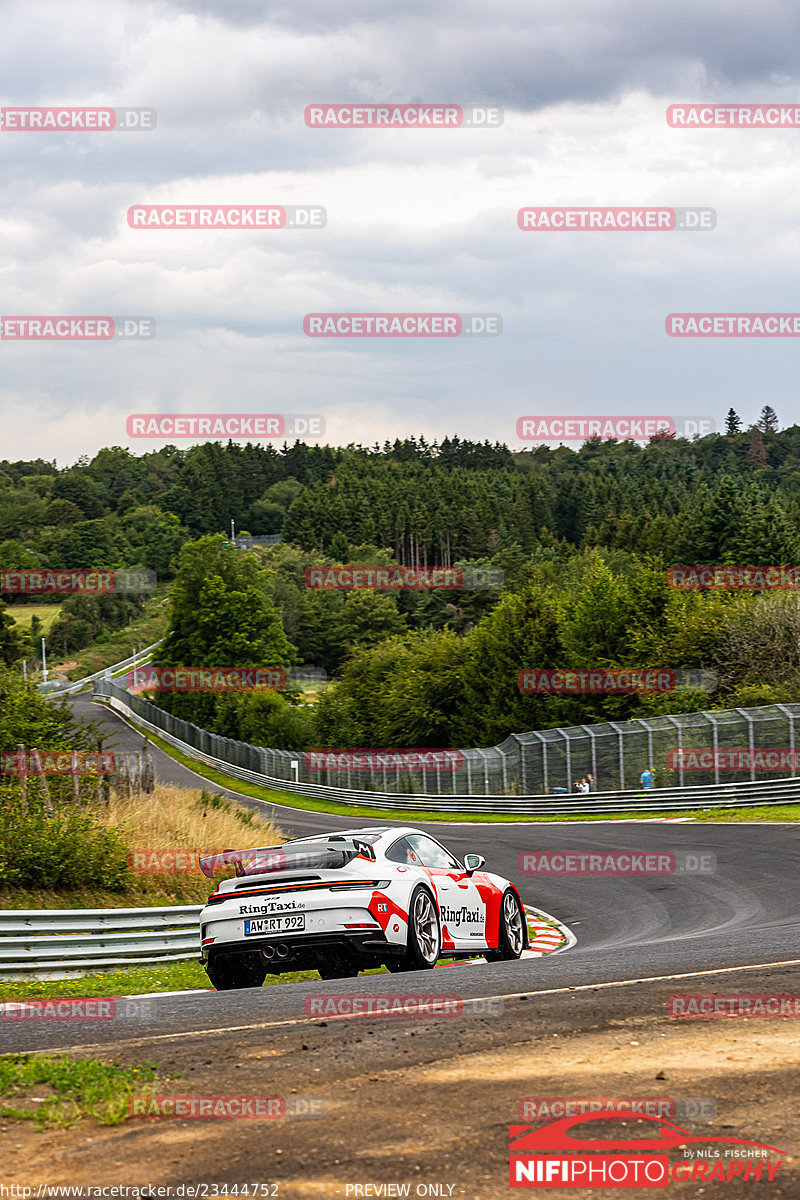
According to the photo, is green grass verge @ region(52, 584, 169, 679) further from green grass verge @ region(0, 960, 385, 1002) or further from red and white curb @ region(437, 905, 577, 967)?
green grass verge @ region(0, 960, 385, 1002)

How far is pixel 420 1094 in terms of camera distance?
227 inches

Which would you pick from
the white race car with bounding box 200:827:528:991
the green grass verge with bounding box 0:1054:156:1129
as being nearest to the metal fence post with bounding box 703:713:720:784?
the white race car with bounding box 200:827:528:991

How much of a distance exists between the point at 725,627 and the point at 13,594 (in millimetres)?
138530

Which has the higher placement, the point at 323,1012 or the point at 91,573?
the point at 91,573

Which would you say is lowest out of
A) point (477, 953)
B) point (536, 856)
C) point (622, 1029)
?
point (536, 856)

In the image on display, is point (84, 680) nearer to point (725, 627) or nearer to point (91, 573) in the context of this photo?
point (91, 573)

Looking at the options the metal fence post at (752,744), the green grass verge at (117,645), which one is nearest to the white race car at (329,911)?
the metal fence post at (752,744)

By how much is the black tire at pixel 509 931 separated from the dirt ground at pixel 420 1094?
4.60m

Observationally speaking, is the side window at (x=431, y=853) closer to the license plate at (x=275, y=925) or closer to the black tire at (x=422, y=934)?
the black tire at (x=422, y=934)

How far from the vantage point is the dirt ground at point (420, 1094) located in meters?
4.71

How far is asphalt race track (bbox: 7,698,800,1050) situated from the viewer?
846 centimetres

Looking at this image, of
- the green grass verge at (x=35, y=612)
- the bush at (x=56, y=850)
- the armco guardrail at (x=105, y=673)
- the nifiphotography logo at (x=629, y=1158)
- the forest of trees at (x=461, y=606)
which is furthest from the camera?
the green grass verge at (x=35, y=612)

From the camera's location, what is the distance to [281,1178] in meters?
4.70

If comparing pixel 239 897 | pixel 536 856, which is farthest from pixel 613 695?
pixel 239 897
